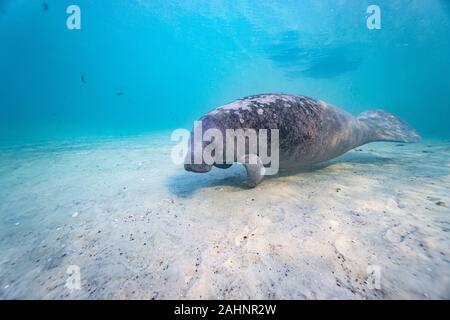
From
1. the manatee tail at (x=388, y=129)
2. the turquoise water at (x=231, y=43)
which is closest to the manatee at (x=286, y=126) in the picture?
the manatee tail at (x=388, y=129)

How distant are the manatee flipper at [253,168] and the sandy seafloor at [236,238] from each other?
0.24 m

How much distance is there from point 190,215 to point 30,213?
10.5ft

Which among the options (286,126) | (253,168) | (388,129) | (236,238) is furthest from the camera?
(388,129)

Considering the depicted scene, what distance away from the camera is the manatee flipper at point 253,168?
4098mm

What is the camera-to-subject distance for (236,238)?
274 centimetres

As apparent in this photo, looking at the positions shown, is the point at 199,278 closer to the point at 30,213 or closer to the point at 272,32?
the point at 30,213

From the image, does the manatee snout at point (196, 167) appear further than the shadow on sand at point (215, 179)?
No

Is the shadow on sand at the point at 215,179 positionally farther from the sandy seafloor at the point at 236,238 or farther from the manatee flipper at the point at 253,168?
the manatee flipper at the point at 253,168

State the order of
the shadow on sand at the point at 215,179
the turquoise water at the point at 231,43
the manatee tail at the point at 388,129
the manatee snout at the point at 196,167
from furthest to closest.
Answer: the turquoise water at the point at 231,43 < the manatee tail at the point at 388,129 < the shadow on sand at the point at 215,179 < the manatee snout at the point at 196,167

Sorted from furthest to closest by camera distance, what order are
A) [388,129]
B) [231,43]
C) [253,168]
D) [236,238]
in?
[231,43] < [388,129] < [253,168] < [236,238]

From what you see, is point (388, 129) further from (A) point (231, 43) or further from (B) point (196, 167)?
(A) point (231, 43)

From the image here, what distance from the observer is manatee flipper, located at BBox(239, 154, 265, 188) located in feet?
13.4

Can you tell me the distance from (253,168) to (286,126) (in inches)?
42.2


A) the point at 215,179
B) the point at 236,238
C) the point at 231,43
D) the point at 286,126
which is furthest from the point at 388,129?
the point at 231,43
